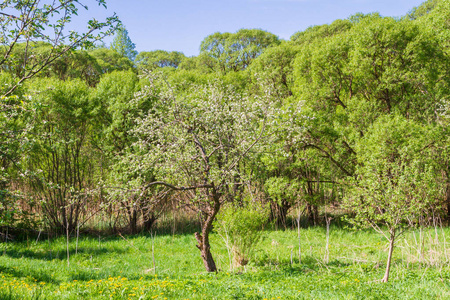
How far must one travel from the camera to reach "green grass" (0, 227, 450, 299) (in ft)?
15.5

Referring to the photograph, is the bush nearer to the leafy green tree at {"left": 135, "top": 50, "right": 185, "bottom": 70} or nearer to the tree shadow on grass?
the tree shadow on grass

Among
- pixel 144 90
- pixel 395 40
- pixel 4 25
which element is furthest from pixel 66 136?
pixel 395 40

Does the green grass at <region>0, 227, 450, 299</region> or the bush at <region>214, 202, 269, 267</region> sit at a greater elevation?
the bush at <region>214, 202, 269, 267</region>

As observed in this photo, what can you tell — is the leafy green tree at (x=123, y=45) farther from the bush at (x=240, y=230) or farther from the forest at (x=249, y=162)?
the bush at (x=240, y=230)

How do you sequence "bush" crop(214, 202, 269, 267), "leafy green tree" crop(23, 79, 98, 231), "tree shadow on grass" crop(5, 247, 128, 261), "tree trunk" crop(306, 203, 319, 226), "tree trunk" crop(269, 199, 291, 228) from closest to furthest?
"bush" crop(214, 202, 269, 267), "tree shadow on grass" crop(5, 247, 128, 261), "leafy green tree" crop(23, 79, 98, 231), "tree trunk" crop(269, 199, 291, 228), "tree trunk" crop(306, 203, 319, 226)

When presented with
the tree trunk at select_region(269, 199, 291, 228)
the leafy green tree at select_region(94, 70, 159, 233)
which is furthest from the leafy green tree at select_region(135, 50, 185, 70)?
the tree trunk at select_region(269, 199, 291, 228)

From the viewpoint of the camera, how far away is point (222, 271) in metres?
7.46

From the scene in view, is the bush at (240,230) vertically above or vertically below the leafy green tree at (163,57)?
below

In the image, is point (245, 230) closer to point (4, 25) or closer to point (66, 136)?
point (4, 25)

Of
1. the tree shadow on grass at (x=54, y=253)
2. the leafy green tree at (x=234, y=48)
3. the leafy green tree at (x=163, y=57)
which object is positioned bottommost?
the tree shadow on grass at (x=54, y=253)

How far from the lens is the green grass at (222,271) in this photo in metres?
4.73

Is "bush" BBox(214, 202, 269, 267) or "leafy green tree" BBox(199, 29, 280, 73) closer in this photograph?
"bush" BBox(214, 202, 269, 267)

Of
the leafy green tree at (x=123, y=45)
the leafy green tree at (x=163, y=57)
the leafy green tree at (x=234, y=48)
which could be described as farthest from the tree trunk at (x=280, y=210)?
the leafy green tree at (x=123, y=45)

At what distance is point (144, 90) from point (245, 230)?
16.0ft
